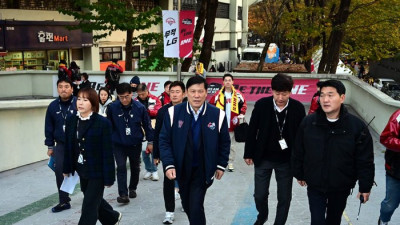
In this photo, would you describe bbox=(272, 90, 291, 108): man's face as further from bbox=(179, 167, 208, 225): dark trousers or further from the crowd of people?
bbox=(179, 167, 208, 225): dark trousers

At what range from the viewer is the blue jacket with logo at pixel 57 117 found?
652cm

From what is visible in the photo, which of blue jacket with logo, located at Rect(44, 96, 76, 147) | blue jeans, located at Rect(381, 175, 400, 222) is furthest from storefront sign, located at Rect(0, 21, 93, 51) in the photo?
blue jeans, located at Rect(381, 175, 400, 222)

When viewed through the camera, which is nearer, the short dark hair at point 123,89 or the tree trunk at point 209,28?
the short dark hair at point 123,89

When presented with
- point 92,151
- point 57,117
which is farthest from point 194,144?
point 57,117

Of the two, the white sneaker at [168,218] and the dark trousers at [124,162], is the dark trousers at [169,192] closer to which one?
the white sneaker at [168,218]

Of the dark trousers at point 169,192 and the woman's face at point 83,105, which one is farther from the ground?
the woman's face at point 83,105

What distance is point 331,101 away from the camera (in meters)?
4.52

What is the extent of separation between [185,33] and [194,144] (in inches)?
320

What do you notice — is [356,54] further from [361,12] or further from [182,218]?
[182,218]

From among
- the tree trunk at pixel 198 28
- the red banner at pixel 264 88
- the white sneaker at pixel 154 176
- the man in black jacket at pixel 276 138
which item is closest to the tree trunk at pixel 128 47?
the tree trunk at pixel 198 28

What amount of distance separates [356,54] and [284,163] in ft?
76.2

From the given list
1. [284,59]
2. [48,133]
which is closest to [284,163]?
[48,133]

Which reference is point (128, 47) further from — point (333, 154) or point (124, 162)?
point (333, 154)

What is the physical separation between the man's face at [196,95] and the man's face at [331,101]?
124 cm
